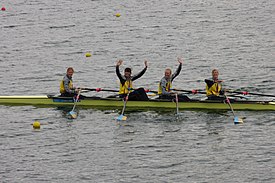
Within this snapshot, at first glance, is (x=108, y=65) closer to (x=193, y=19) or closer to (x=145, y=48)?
(x=145, y=48)

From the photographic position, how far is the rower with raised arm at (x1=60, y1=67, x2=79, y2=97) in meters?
36.0

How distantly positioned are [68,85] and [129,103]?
2.98 m

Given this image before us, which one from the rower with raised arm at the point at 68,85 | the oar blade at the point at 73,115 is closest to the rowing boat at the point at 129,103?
the rower with raised arm at the point at 68,85

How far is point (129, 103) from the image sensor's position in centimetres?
3550

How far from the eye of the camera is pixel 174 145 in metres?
31.1

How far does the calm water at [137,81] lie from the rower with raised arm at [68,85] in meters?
0.98

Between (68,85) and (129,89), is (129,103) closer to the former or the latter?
(129,89)

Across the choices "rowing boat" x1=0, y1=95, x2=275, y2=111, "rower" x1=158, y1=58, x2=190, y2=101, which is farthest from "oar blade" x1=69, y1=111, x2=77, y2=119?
"rower" x1=158, y1=58, x2=190, y2=101

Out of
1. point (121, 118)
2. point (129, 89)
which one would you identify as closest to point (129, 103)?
point (129, 89)

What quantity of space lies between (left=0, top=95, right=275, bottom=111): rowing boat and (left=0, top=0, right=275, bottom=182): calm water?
0.40m

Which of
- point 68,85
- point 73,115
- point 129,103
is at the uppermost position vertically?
point 68,85

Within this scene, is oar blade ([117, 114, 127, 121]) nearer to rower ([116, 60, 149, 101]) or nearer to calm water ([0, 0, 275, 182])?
calm water ([0, 0, 275, 182])

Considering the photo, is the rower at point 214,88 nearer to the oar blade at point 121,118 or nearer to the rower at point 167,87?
the rower at point 167,87

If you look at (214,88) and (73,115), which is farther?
(214,88)
